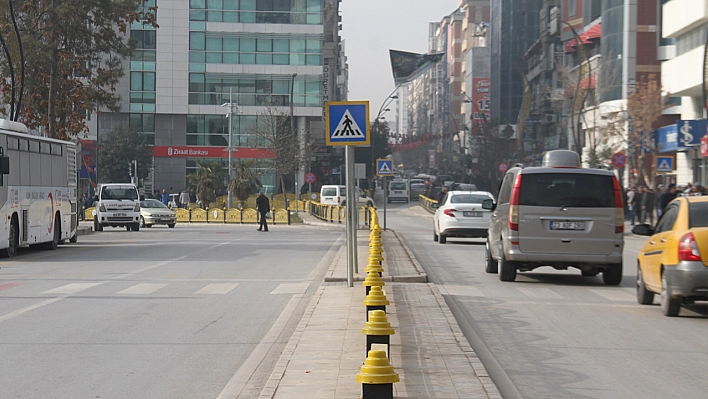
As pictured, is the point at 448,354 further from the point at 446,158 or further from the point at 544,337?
the point at 446,158

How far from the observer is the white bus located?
22.6 meters

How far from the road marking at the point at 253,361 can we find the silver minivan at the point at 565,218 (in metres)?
5.05

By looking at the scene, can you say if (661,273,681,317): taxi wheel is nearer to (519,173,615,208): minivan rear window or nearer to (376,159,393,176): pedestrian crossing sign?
(519,173,615,208): minivan rear window

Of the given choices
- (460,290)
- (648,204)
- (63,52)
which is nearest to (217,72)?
(63,52)

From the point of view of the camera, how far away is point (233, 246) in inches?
1107

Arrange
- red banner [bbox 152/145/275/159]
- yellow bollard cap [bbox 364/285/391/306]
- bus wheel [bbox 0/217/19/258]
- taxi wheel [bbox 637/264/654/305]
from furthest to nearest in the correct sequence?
1. red banner [bbox 152/145/275/159]
2. bus wheel [bbox 0/217/19/258]
3. taxi wheel [bbox 637/264/654/305]
4. yellow bollard cap [bbox 364/285/391/306]

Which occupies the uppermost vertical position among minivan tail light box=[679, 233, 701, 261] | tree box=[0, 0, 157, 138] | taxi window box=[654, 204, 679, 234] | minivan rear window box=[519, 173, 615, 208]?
tree box=[0, 0, 157, 138]

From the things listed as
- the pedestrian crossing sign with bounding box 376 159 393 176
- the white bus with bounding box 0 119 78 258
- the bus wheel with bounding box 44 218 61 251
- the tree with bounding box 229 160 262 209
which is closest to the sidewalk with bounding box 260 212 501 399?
the white bus with bounding box 0 119 78 258

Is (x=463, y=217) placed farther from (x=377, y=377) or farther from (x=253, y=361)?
(x=377, y=377)

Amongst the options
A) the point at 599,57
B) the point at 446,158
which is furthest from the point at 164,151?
the point at 446,158

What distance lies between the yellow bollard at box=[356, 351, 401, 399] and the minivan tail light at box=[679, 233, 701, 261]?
6867 millimetres

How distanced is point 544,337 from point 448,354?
7.06ft

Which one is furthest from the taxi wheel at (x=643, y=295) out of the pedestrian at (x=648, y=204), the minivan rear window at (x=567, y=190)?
the pedestrian at (x=648, y=204)

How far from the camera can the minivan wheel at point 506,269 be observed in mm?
16578
